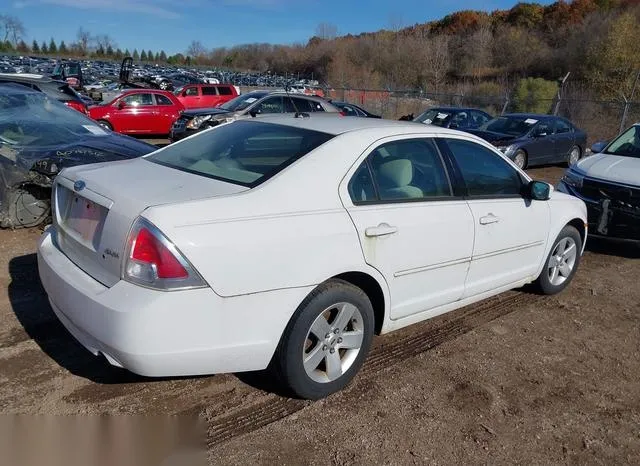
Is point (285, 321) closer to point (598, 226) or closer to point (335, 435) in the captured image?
point (335, 435)

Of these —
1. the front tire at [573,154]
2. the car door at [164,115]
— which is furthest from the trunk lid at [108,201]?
the car door at [164,115]

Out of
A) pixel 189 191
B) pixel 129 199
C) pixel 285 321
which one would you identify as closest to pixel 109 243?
pixel 129 199

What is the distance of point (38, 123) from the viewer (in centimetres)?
657

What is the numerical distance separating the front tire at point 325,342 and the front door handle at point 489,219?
1.17 meters

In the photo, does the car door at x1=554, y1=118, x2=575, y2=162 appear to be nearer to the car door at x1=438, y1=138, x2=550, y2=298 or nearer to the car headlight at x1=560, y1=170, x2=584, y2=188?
the car headlight at x1=560, y1=170, x2=584, y2=188

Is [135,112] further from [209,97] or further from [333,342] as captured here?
[333,342]

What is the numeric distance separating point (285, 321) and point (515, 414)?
4.78 ft

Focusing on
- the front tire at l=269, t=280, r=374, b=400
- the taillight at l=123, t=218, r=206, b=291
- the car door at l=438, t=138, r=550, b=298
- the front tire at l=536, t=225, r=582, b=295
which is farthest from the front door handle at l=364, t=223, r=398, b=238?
Result: the front tire at l=536, t=225, r=582, b=295

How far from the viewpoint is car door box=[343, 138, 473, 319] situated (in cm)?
318

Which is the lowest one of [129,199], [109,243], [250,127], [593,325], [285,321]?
[593,325]

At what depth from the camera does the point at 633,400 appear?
336 cm

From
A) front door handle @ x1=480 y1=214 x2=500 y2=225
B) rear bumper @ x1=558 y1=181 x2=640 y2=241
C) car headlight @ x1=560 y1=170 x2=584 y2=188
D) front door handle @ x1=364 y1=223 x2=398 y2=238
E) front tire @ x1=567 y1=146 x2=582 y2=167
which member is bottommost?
front tire @ x1=567 y1=146 x2=582 y2=167

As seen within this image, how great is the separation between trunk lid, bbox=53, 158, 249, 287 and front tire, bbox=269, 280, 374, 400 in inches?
29.4

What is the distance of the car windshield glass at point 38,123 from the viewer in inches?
243
